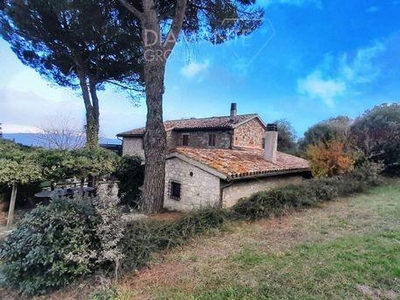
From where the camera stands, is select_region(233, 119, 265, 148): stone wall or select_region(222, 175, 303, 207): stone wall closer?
select_region(222, 175, 303, 207): stone wall

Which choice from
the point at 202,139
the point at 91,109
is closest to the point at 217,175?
the point at 91,109

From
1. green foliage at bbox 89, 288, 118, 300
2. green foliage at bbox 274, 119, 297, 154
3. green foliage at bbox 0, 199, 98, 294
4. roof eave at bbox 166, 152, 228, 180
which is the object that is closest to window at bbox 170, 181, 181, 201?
roof eave at bbox 166, 152, 228, 180

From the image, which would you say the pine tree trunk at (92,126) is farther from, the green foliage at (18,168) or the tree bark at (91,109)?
the green foliage at (18,168)

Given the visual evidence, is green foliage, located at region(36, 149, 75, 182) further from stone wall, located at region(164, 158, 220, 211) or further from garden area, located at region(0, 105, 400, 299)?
garden area, located at region(0, 105, 400, 299)

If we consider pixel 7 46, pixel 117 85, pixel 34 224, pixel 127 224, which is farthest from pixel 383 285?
pixel 7 46

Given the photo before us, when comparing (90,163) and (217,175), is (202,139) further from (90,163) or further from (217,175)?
(217,175)

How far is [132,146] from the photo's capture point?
2698 centimetres

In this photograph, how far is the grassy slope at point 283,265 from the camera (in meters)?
3.94

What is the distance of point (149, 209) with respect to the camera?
9.02 meters

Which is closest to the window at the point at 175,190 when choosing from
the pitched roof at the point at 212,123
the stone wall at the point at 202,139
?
the stone wall at the point at 202,139

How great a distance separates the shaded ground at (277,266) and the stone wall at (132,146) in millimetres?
20008

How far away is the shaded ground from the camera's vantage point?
394 cm

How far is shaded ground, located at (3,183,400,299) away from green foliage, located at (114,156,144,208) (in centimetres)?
695

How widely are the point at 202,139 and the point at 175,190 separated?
10872 mm
